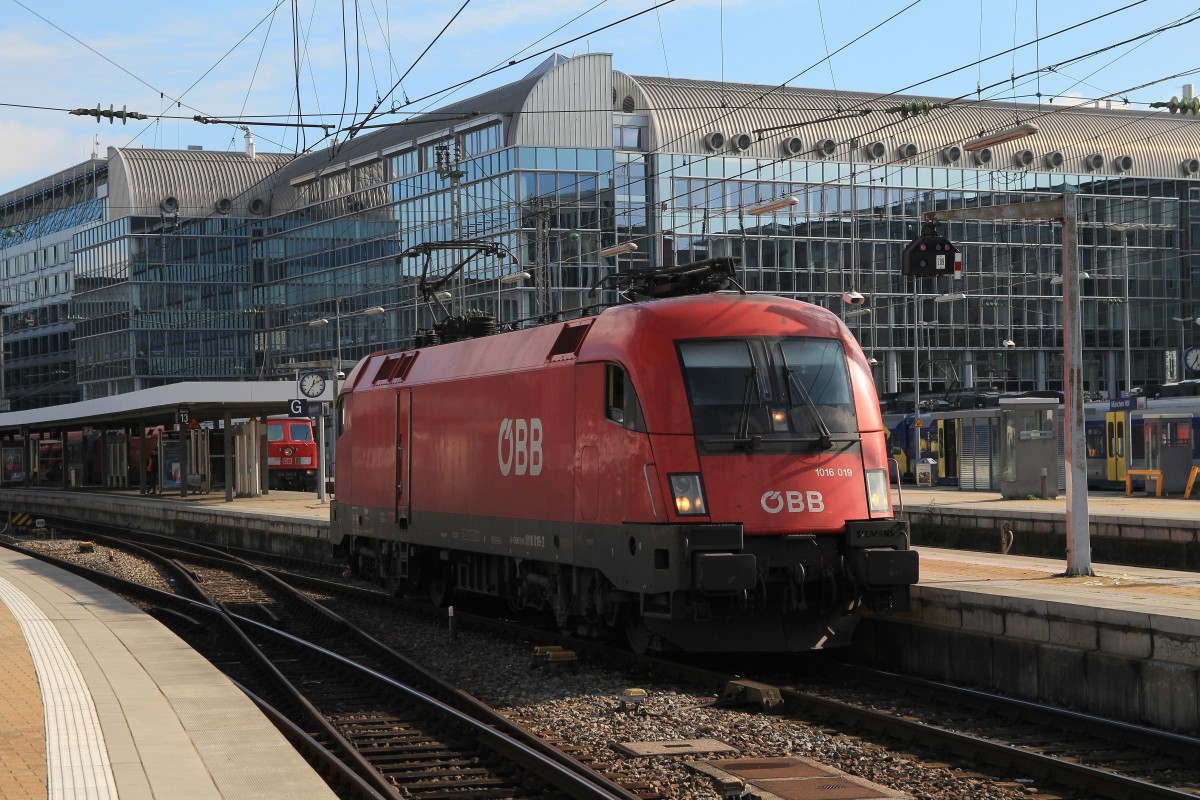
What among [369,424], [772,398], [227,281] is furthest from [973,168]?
→ [772,398]

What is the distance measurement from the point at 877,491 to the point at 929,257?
5.63m

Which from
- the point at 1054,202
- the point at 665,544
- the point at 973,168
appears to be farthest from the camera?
the point at 973,168

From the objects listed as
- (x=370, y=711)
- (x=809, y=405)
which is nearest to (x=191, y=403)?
(x=370, y=711)

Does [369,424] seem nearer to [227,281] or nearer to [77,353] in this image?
[227,281]

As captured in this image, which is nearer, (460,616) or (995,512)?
(460,616)

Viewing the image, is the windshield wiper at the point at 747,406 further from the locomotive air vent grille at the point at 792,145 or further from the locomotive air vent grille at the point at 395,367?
the locomotive air vent grille at the point at 792,145

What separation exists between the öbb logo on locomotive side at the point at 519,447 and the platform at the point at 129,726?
4.34 m

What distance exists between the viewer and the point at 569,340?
16.3 m

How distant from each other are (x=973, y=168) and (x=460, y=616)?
59.1 metres

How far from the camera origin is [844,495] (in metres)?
14.5

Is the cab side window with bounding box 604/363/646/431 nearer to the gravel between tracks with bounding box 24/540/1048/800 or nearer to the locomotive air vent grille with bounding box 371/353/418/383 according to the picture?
the gravel between tracks with bounding box 24/540/1048/800

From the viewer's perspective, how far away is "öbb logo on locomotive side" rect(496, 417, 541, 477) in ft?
55.7

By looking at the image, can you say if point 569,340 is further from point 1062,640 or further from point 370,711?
point 1062,640

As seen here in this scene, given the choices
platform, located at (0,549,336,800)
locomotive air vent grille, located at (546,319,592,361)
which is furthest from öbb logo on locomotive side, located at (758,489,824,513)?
platform, located at (0,549,336,800)
